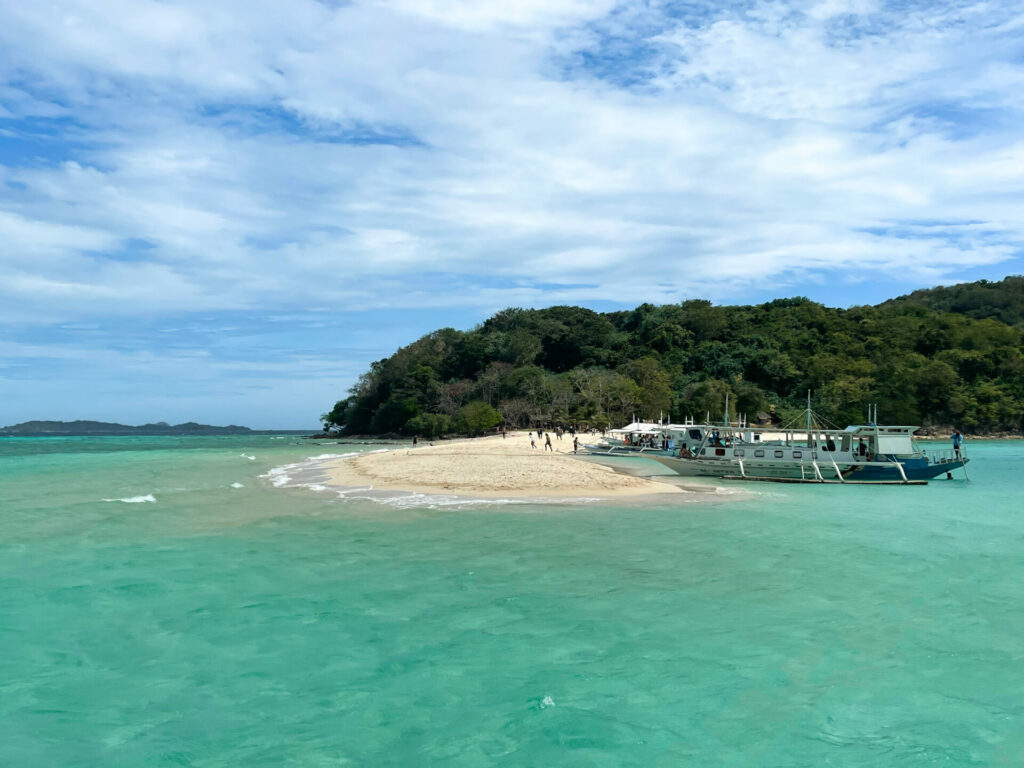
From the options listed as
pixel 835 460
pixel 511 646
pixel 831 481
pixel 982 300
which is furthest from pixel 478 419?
pixel 982 300

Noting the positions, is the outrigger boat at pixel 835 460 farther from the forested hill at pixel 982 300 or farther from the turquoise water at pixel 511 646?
the forested hill at pixel 982 300

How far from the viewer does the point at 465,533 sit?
1703cm

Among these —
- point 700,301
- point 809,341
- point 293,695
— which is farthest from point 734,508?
point 700,301

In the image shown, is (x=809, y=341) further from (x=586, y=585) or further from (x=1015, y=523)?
(x=586, y=585)

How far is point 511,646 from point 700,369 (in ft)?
265

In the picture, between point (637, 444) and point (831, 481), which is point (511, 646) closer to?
point (831, 481)

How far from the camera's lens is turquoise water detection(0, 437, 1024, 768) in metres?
6.62

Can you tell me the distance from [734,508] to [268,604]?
15.8m

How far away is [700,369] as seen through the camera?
3388 inches

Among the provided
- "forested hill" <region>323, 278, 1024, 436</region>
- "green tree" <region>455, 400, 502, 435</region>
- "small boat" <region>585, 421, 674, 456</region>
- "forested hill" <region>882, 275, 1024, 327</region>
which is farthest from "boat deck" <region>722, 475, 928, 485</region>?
"forested hill" <region>882, 275, 1024, 327</region>

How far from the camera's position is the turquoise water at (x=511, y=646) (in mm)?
6625

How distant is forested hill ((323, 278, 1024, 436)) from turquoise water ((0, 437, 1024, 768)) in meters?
53.6

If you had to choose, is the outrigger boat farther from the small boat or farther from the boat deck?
the small boat

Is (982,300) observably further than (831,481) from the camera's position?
Yes
